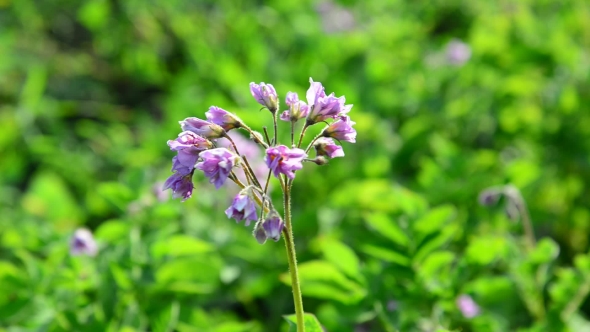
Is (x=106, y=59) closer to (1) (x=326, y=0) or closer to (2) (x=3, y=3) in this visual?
(2) (x=3, y=3)

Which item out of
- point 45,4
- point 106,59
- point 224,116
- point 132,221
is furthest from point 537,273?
point 45,4

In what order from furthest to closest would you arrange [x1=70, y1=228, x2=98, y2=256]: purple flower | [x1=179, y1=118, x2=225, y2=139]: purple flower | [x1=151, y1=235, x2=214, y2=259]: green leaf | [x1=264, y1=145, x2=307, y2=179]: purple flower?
1. [x1=70, y1=228, x2=98, y2=256]: purple flower
2. [x1=151, y1=235, x2=214, y2=259]: green leaf
3. [x1=179, y1=118, x2=225, y2=139]: purple flower
4. [x1=264, y1=145, x2=307, y2=179]: purple flower

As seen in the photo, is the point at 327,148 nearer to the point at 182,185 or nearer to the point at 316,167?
the point at 182,185

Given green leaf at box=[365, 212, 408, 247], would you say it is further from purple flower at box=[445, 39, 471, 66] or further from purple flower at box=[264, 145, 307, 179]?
purple flower at box=[445, 39, 471, 66]

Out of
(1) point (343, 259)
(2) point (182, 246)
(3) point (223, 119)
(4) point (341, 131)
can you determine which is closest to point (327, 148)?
(4) point (341, 131)

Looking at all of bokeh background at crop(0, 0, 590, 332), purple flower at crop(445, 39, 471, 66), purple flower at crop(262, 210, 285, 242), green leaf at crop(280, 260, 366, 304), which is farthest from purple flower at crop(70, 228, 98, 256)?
purple flower at crop(445, 39, 471, 66)
